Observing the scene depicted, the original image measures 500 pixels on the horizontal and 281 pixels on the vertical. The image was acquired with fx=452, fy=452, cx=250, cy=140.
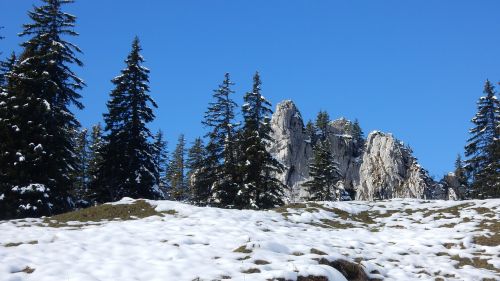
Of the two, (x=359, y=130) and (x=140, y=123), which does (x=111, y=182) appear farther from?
(x=359, y=130)

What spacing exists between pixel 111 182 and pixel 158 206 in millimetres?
14040

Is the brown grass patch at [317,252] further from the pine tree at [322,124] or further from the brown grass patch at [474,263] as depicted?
the pine tree at [322,124]

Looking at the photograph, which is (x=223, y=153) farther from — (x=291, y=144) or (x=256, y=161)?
(x=291, y=144)

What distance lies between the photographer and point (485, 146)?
4325 centimetres

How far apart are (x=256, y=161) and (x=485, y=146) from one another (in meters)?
23.7

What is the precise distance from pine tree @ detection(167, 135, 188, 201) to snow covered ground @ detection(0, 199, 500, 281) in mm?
52994

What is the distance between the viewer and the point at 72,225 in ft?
50.0

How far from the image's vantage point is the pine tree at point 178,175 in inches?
2891

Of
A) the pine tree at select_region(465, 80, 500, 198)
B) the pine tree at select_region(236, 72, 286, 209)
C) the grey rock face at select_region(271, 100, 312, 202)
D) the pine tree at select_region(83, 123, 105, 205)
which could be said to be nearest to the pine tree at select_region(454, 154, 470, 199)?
the pine tree at select_region(465, 80, 500, 198)

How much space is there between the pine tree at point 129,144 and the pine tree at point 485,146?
29543mm

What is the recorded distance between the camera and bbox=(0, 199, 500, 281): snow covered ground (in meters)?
9.57

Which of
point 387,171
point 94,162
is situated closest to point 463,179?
point 387,171

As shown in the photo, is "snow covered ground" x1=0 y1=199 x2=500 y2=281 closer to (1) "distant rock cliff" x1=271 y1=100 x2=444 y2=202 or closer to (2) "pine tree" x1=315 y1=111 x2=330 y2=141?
(1) "distant rock cliff" x1=271 y1=100 x2=444 y2=202

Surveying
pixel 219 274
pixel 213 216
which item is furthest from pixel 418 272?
pixel 213 216
